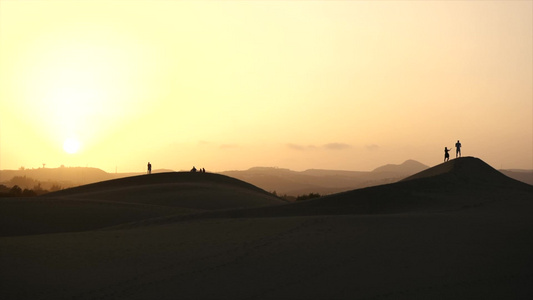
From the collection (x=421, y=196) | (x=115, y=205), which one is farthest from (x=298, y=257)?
(x=115, y=205)

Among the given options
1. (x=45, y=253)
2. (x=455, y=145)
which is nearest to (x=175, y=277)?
(x=45, y=253)

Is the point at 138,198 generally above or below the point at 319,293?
above

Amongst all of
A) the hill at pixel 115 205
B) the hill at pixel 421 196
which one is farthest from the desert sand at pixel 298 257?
the hill at pixel 115 205

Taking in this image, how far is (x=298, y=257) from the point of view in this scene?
13711 millimetres

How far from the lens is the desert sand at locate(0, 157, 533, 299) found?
11781 millimetres

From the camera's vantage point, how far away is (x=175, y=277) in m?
12.7

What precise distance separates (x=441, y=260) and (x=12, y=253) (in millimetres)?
10347

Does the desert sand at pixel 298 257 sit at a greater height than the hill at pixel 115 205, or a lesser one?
lesser

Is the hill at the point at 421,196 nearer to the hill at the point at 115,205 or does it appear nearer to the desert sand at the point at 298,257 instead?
the desert sand at the point at 298,257

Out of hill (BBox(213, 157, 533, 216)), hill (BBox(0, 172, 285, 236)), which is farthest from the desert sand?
hill (BBox(0, 172, 285, 236))

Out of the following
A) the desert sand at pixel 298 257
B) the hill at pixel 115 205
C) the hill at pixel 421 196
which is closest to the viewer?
the desert sand at pixel 298 257

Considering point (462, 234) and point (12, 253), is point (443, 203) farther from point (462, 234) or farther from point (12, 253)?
point (12, 253)

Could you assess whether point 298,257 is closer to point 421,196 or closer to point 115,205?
point 421,196

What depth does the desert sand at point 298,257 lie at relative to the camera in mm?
11781
